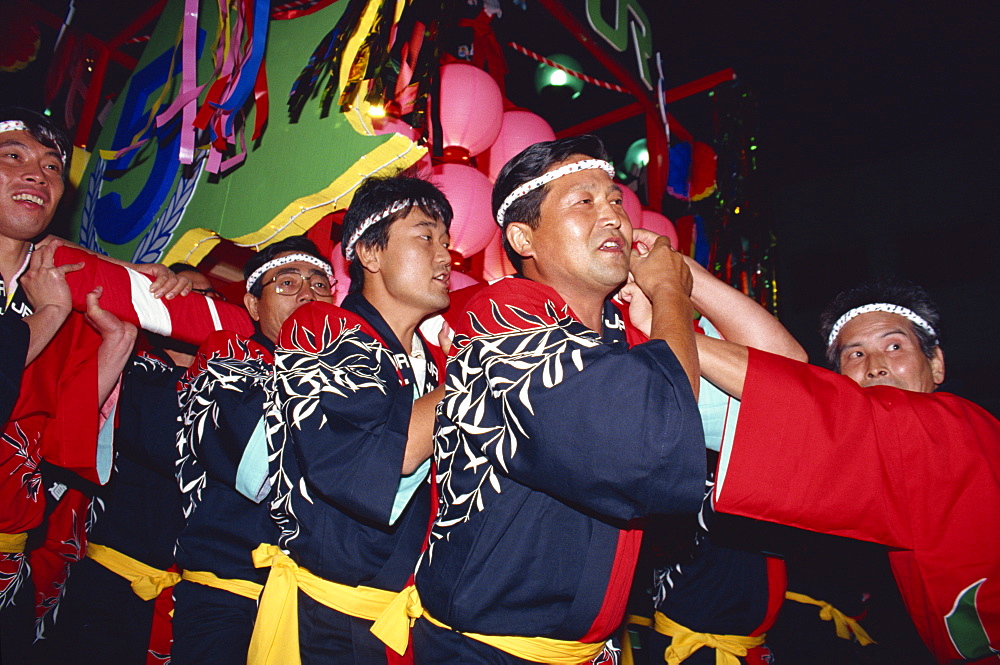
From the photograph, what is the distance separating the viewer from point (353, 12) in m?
2.26

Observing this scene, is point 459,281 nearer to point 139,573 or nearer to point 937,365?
point 139,573

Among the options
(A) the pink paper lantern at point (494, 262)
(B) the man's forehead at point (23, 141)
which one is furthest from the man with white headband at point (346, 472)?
(A) the pink paper lantern at point (494, 262)

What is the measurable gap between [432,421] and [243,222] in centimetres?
144

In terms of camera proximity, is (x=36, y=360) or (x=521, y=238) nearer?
(x=521, y=238)

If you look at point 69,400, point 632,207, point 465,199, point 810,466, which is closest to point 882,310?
point 810,466

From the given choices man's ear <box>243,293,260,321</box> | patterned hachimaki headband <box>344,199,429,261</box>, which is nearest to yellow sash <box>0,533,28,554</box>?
man's ear <box>243,293,260,321</box>

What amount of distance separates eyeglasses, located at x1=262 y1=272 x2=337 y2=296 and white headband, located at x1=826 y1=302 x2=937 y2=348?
2.19 m

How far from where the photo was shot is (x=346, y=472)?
145 centimetres

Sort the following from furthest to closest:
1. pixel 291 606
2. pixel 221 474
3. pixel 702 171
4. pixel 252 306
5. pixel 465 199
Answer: pixel 702 171 → pixel 465 199 → pixel 252 306 → pixel 221 474 → pixel 291 606

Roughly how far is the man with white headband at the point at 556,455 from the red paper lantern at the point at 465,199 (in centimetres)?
157

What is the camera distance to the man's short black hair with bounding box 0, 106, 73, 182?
2.21 metres

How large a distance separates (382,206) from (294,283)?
79 cm

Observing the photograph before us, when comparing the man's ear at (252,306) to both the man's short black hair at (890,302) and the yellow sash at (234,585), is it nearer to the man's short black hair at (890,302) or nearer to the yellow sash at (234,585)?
the yellow sash at (234,585)

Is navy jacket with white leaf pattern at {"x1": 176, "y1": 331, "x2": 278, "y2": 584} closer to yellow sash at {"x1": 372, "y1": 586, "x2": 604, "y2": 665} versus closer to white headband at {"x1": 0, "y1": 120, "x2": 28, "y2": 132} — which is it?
yellow sash at {"x1": 372, "y1": 586, "x2": 604, "y2": 665}
